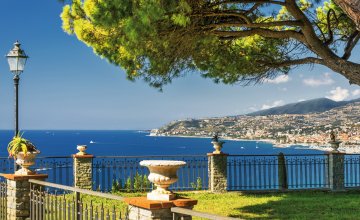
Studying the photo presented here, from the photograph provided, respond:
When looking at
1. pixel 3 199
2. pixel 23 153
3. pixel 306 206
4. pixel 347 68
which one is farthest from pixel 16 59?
pixel 306 206

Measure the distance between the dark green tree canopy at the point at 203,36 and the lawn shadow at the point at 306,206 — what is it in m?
3.54

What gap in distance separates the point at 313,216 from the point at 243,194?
4268 millimetres

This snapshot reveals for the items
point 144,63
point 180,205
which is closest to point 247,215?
point 144,63

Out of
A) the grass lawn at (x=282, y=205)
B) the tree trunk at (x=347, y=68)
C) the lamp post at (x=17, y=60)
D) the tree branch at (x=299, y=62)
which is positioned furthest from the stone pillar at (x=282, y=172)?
the lamp post at (x=17, y=60)

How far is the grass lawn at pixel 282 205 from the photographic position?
12.9m

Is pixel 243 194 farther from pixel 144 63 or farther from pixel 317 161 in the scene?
pixel 144 63

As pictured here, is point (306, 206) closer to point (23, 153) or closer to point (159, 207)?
point (23, 153)

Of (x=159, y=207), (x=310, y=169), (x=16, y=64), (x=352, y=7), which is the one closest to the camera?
(x=159, y=207)

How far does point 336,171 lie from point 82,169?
8595 millimetres

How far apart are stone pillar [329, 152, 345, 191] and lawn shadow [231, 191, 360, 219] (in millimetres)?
371

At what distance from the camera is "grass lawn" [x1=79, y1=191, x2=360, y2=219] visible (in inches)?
506

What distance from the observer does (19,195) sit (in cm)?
910

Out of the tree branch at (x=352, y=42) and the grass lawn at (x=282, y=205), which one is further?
the grass lawn at (x=282, y=205)

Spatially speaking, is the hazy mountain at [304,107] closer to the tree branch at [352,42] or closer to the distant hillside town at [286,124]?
the distant hillside town at [286,124]
